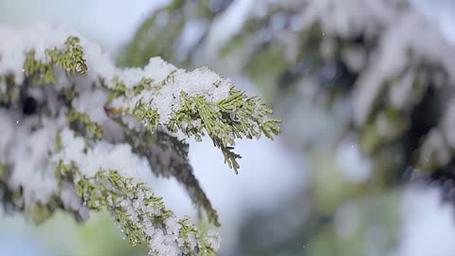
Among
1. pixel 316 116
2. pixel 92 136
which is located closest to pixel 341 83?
pixel 316 116

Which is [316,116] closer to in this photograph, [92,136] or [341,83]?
[341,83]

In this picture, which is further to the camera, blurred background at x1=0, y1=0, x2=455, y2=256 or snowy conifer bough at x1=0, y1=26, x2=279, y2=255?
blurred background at x1=0, y1=0, x2=455, y2=256

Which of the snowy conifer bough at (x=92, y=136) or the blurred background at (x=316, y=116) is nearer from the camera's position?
the snowy conifer bough at (x=92, y=136)

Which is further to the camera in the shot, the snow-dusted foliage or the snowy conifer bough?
the snow-dusted foliage

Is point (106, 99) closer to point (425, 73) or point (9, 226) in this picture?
point (9, 226)
